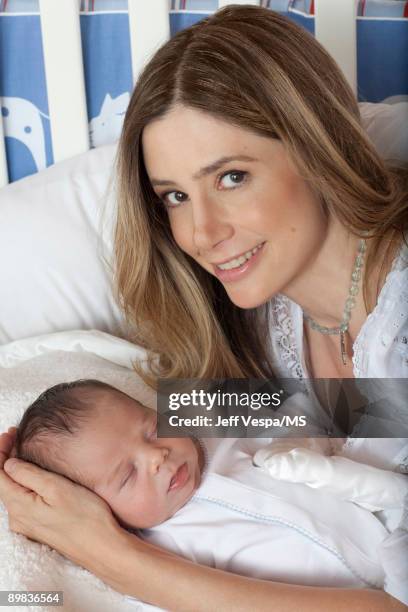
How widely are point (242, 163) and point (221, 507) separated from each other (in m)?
0.35

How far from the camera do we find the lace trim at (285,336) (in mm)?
1021

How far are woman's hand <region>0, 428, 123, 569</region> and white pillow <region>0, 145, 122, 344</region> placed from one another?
37cm

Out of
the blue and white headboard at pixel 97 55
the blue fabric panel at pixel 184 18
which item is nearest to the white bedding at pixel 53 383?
the blue and white headboard at pixel 97 55

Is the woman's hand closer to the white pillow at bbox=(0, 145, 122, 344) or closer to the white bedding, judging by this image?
the white bedding

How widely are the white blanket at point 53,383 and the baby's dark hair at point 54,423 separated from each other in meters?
0.07

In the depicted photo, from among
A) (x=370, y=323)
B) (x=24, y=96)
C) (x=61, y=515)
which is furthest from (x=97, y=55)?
(x=61, y=515)

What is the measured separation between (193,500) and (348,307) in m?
0.30

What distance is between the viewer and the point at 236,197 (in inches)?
31.6

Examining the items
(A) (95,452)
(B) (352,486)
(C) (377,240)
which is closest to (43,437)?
(A) (95,452)

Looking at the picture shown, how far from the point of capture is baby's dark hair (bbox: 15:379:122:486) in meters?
0.74

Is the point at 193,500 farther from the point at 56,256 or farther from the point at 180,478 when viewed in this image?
the point at 56,256

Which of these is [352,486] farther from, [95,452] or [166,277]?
[166,277]

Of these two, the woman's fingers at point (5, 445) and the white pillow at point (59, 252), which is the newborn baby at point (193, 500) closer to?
the woman's fingers at point (5, 445)

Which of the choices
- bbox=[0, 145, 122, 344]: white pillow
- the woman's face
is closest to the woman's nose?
the woman's face
